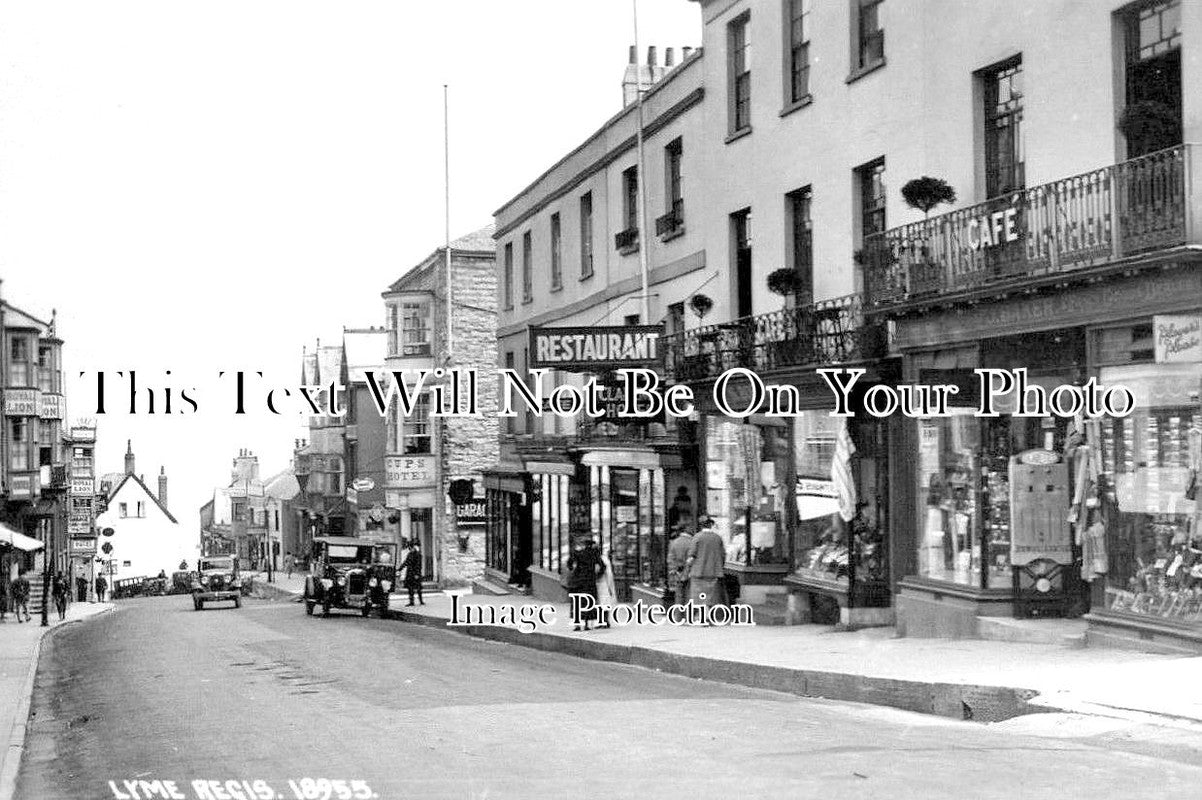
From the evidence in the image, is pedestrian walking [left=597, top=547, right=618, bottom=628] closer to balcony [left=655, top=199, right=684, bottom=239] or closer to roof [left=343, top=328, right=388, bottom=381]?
Result: balcony [left=655, top=199, right=684, bottom=239]

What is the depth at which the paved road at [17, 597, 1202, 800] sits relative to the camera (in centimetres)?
958

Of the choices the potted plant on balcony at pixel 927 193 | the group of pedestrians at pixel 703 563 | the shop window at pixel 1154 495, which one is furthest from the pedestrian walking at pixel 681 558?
the shop window at pixel 1154 495

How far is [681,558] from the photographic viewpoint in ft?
80.8

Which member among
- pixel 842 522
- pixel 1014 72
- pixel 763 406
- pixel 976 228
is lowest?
pixel 842 522

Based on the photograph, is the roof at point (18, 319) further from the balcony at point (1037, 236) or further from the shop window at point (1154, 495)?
the shop window at point (1154, 495)

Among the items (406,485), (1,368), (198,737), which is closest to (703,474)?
(198,737)

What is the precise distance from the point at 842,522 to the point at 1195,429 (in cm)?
743

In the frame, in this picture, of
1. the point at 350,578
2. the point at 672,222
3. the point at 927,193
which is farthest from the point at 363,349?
the point at 927,193

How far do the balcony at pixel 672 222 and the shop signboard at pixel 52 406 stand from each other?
1511 inches

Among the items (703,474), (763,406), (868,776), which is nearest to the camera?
(868,776)

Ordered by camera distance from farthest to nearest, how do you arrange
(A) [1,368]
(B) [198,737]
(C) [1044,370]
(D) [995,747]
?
1. (A) [1,368]
2. (C) [1044,370]
3. (B) [198,737]
4. (D) [995,747]

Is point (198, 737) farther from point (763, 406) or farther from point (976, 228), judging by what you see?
point (763, 406)

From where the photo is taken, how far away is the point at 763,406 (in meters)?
24.1

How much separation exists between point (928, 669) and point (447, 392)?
3918 centimetres
